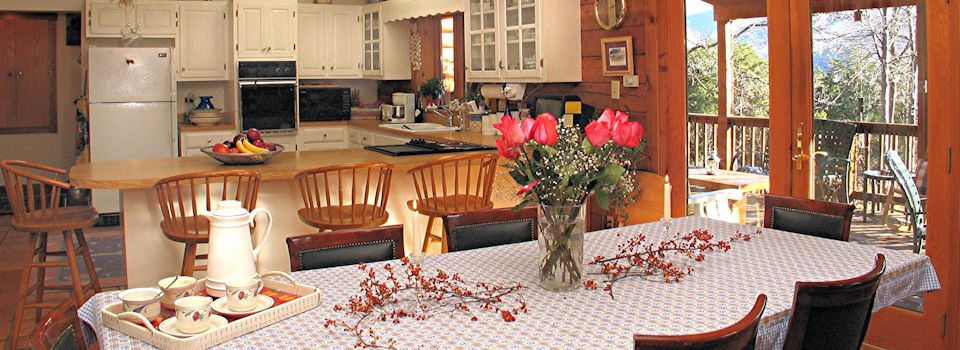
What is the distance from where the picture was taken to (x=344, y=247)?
2740 millimetres

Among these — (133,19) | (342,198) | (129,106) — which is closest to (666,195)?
(342,198)

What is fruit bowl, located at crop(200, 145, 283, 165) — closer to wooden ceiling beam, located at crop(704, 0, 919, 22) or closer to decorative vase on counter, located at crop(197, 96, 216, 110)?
wooden ceiling beam, located at crop(704, 0, 919, 22)

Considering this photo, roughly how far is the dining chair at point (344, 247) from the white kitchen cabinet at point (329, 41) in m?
5.54

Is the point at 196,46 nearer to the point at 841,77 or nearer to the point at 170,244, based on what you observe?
the point at 170,244

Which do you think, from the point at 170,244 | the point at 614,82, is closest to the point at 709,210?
the point at 614,82

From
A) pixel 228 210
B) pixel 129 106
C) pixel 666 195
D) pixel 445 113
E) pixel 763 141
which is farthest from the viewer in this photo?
pixel 445 113

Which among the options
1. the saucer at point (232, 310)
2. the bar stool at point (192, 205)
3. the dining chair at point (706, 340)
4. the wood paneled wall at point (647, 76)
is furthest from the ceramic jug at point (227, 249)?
the wood paneled wall at point (647, 76)

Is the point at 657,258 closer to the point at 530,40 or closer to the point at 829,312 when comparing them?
the point at 829,312

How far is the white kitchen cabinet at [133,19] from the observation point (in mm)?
7312

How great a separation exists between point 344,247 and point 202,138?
518 cm

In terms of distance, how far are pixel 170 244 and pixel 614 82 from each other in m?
2.89

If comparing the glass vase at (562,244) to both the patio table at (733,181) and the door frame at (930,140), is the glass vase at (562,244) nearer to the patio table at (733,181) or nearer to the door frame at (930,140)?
the door frame at (930,140)

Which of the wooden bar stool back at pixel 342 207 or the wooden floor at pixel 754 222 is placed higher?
the wooden bar stool back at pixel 342 207

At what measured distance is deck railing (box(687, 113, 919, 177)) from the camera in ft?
13.0
